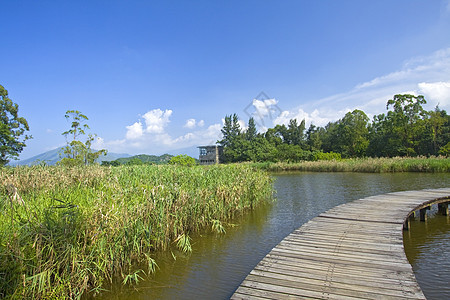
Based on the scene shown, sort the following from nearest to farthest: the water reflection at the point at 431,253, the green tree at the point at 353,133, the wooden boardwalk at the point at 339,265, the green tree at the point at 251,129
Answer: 1. the wooden boardwalk at the point at 339,265
2. the water reflection at the point at 431,253
3. the green tree at the point at 353,133
4. the green tree at the point at 251,129

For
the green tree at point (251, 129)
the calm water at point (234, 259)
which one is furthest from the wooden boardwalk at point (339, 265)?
the green tree at point (251, 129)

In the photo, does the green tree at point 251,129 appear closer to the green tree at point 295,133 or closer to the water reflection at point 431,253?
the green tree at point 295,133

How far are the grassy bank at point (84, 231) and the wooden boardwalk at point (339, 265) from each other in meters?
2.08

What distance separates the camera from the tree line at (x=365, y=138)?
3116 centimetres

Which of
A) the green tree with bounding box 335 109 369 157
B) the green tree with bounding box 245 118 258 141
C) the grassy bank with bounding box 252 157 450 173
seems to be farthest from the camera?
the green tree with bounding box 245 118 258 141

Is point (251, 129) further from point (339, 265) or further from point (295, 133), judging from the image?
point (339, 265)

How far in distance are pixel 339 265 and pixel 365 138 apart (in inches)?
1526

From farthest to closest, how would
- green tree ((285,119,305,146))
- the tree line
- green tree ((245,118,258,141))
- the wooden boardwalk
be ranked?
green tree ((245,118,258,141)) < green tree ((285,119,305,146)) < the tree line < the wooden boardwalk

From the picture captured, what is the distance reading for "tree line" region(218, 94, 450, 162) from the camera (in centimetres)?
3116

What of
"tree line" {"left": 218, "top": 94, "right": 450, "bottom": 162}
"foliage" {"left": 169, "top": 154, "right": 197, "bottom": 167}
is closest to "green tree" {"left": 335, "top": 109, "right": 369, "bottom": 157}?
"tree line" {"left": 218, "top": 94, "right": 450, "bottom": 162}

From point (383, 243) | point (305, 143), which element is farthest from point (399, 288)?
point (305, 143)

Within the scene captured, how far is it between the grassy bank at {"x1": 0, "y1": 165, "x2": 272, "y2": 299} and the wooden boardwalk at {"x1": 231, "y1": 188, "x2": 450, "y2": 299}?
2080mm

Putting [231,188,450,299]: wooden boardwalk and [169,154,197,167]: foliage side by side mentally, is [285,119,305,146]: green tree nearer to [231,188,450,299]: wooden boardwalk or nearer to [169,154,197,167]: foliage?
[169,154,197,167]: foliage

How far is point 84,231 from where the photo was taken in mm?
3904
